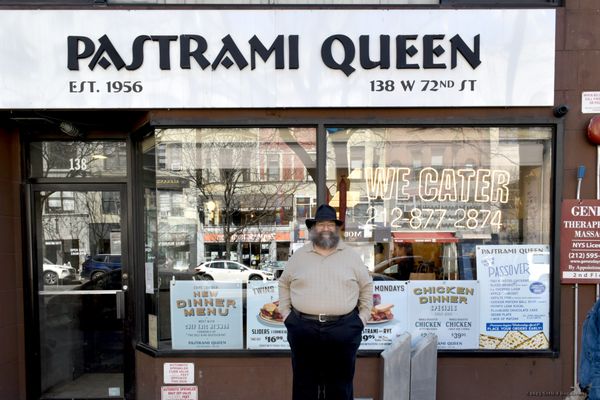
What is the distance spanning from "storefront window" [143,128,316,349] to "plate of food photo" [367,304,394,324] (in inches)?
38.7

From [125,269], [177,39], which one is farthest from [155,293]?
[177,39]

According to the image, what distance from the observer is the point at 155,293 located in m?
4.21

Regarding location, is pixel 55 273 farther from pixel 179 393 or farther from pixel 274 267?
pixel 274 267

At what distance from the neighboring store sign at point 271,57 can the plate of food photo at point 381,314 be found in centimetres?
193

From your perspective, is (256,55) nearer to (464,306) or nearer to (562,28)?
(562,28)

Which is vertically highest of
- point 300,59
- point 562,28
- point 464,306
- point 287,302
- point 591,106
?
point 562,28

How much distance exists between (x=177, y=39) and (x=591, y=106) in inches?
148

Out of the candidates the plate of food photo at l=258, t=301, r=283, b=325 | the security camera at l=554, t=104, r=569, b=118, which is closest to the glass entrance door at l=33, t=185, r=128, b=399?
the plate of food photo at l=258, t=301, r=283, b=325

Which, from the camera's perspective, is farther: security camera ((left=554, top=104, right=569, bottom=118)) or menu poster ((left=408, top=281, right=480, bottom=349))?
menu poster ((left=408, top=281, right=480, bottom=349))

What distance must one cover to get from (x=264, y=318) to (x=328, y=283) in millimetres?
1372

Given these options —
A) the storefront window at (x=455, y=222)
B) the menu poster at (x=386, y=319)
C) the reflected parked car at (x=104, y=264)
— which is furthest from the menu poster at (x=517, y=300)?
the reflected parked car at (x=104, y=264)

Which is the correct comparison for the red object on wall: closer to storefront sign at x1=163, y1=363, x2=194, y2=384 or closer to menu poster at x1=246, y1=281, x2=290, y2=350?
menu poster at x1=246, y1=281, x2=290, y2=350

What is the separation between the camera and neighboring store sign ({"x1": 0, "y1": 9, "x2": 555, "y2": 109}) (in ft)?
12.5

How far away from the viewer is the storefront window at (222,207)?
4.16 meters
